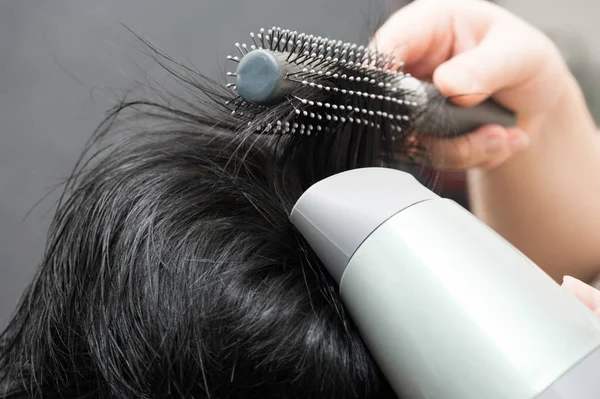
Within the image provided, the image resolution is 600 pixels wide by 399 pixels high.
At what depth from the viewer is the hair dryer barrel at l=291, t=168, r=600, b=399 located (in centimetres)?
30

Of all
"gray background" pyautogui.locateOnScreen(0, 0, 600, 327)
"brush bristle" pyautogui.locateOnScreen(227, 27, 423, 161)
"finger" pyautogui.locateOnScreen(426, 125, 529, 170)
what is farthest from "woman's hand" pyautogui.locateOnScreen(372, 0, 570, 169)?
"gray background" pyautogui.locateOnScreen(0, 0, 600, 327)

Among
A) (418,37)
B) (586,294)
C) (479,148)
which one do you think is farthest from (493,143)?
(586,294)

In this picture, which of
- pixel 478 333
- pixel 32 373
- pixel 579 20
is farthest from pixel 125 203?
pixel 579 20

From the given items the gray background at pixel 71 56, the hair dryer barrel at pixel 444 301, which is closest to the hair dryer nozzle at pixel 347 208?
the hair dryer barrel at pixel 444 301

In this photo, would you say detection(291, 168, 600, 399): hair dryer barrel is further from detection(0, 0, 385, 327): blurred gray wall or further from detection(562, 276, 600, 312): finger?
detection(0, 0, 385, 327): blurred gray wall

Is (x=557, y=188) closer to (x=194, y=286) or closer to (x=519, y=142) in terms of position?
(x=519, y=142)

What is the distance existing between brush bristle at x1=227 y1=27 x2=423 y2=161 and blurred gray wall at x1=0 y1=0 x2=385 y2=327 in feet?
1.22

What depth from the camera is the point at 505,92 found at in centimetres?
62

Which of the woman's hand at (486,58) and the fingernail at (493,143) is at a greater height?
the woman's hand at (486,58)

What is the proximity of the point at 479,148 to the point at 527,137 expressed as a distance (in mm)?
68

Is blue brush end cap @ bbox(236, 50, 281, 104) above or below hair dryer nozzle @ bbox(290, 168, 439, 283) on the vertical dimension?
above

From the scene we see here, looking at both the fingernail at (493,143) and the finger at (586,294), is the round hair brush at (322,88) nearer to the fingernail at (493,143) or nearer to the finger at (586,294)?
the fingernail at (493,143)

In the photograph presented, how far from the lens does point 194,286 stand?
0.38 meters

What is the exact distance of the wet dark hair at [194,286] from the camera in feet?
1.25
